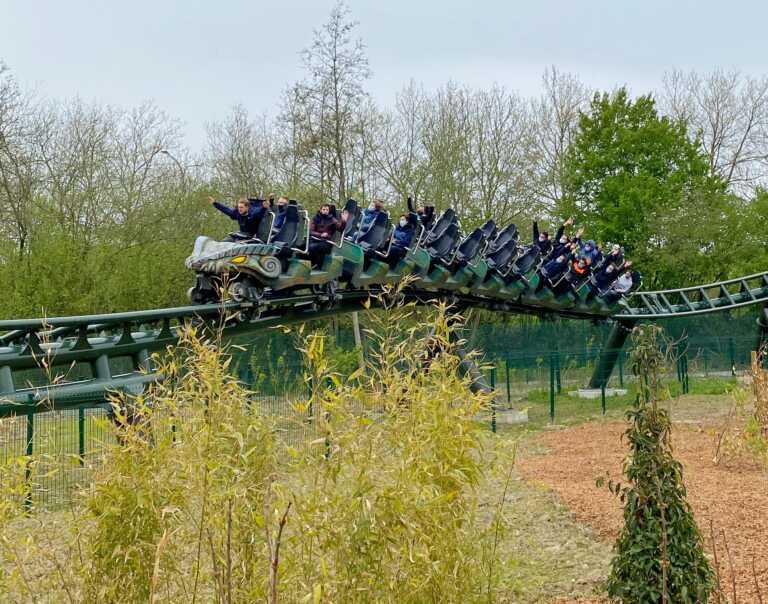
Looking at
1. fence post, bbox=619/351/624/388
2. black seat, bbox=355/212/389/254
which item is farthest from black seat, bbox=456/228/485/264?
fence post, bbox=619/351/624/388

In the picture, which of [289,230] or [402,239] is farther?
[402,239]

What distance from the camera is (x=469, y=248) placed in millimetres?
11055

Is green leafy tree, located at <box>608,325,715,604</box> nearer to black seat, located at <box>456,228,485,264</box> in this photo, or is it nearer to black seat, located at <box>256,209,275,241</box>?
black seat, located at <box>256,209,275,241</box>

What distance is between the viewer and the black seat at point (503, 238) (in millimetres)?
11805

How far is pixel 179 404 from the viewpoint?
9.50ft

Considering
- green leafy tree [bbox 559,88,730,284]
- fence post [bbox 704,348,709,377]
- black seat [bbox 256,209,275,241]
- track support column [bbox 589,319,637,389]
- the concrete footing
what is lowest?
the concrete footing

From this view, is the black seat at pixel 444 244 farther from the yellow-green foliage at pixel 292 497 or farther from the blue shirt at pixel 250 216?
the yellow-green foliage at pixel 292 497

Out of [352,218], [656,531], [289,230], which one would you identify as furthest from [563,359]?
[656,531]

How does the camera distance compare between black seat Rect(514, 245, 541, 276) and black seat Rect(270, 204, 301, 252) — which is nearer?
black seat Rect(270, 204, 301, 252)

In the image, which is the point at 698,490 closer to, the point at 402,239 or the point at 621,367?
the point at 402,239

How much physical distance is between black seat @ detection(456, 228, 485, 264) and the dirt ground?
2.47 m

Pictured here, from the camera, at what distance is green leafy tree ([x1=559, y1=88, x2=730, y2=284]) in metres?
24.5

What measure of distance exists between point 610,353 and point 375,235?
20.7 ft

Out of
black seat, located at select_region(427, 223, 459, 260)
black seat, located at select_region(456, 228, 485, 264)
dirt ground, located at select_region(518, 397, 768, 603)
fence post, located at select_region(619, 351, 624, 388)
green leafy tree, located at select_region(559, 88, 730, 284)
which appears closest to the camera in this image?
dirt ground, located at select_region(518, 397, 768, 603)
